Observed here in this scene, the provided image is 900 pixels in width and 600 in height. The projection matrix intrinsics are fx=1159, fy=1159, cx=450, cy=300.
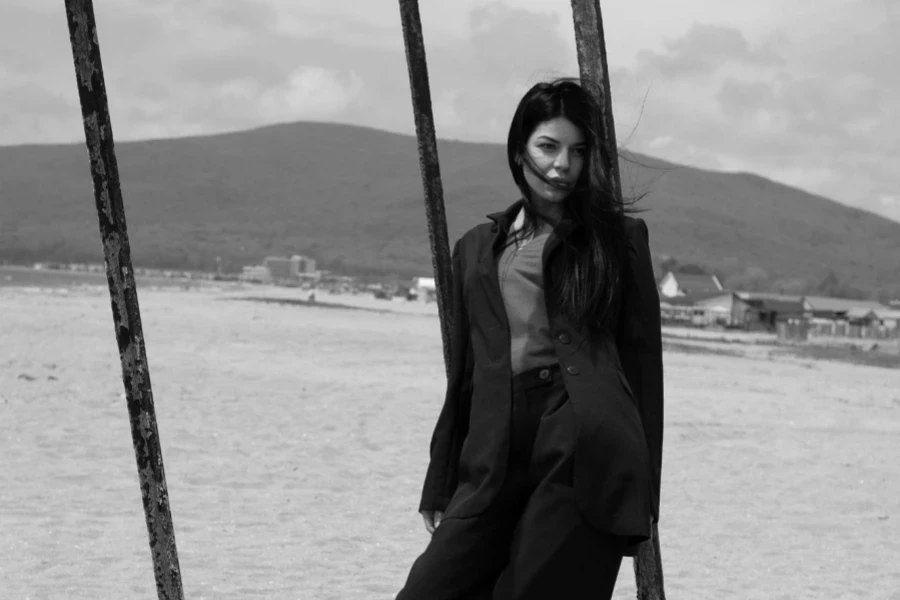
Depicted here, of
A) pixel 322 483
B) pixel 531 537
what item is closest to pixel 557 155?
pixel 531 537

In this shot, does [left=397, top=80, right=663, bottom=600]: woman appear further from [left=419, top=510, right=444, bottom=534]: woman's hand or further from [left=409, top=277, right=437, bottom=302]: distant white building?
[left=409, top=277, right=437, bottom=302]: distant white building

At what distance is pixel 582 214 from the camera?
231cm

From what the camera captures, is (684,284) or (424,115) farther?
(684,284)

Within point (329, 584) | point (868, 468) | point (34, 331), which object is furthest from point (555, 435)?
point (34, 331)

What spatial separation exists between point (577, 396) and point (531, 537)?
0.91 feet

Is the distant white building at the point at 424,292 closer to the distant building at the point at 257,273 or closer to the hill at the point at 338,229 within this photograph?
the distant building at the point at 257,273

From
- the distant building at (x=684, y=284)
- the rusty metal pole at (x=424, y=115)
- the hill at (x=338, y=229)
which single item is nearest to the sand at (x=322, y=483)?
the rusty metal pole at (x=424, y=115)

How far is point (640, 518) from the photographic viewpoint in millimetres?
2178

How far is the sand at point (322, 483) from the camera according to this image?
5270 millimetres

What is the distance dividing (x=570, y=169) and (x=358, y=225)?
173475 millimetres

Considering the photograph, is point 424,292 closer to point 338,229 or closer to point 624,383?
point 624,383

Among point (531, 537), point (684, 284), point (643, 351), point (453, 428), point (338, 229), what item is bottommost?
point (684, 284)

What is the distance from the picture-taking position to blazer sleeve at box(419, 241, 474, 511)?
7.83 ft

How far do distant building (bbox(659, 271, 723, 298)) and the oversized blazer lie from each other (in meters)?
70.9
